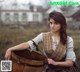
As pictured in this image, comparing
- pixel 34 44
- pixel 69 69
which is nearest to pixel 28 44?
pixel 34 44

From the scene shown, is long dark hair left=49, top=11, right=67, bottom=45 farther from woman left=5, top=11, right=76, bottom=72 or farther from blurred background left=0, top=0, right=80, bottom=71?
blurred background left=0, top=0, right=80, bottom=71

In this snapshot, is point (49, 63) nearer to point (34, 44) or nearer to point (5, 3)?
point (34, 44)

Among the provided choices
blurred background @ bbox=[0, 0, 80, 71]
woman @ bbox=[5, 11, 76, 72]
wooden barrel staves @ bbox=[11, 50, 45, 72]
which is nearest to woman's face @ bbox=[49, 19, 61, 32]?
woman @ bbox=[5, 11, 76, 72]

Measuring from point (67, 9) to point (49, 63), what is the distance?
5.74 ft

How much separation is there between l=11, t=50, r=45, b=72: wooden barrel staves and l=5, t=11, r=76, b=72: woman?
7cm

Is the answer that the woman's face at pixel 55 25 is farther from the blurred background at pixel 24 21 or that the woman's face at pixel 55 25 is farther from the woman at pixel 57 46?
the blurred background at pixel 24 21

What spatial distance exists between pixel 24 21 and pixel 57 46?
1.93 meters

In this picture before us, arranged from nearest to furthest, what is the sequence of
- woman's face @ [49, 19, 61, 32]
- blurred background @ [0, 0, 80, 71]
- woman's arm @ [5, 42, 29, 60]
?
woman's arm @ [5, 42, 29, 60] < woman's face @ [49, 19, 61, 32] < blurred background @ [0, 0, 80, 71]

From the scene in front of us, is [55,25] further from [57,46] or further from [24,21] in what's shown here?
[24,21]

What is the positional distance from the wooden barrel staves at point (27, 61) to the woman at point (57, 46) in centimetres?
7

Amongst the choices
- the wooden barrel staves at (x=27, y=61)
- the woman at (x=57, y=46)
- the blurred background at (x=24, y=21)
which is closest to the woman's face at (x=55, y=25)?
the woman at (x=57, y=46)

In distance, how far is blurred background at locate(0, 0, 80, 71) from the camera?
437 centimetres

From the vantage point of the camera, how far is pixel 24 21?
179 inches

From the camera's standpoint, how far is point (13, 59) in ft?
8.55
